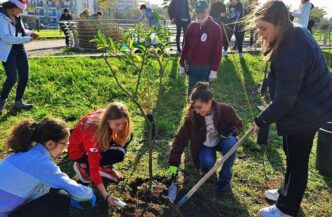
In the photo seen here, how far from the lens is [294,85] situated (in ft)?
7.68

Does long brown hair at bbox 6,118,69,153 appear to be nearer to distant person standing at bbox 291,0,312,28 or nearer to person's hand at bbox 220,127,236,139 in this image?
person's hand at bbox 220,127,236,139

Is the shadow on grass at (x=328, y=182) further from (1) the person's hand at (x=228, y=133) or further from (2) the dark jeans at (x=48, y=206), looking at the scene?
(2) the dark jeans at (x=48, y=206)

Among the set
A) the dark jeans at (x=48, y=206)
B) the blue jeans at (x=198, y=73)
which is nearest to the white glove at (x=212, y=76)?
the blue jeans at (x=198, y=73)

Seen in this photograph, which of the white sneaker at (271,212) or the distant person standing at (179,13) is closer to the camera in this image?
the white sneaker at (271,212)

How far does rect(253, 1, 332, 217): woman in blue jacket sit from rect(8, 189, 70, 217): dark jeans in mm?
1422

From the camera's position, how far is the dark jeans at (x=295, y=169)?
261 centimetres

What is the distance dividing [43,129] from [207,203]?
1.58 meters

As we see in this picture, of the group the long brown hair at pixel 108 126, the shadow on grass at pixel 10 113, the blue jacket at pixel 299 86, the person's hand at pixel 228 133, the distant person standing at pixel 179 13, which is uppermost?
the distant person standing at pixel 179 13

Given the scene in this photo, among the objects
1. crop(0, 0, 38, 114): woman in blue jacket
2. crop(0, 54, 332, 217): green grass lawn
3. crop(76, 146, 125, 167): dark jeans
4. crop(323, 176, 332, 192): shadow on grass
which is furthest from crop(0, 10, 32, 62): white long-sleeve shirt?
crop(323, 176, 332, 192): shadow on grass

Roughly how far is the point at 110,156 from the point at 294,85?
172cm

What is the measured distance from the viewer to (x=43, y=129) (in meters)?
2.34

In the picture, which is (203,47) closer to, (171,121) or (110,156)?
(171,121)

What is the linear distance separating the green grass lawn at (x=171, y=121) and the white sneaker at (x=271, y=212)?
0.08m

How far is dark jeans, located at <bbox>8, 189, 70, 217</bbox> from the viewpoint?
7.56 feet
